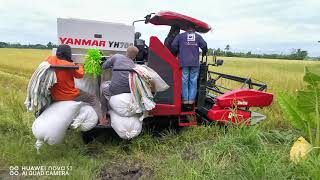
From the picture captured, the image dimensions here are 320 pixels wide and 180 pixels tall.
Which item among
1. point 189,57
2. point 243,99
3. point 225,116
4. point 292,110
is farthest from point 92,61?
point 292,110

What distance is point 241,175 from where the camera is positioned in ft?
14.3

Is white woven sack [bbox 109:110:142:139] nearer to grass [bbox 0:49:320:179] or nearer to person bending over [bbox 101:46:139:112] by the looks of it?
grass [bbox 0:49:320:179]

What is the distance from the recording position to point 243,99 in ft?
22.7

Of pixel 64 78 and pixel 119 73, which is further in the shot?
pixel 119 73

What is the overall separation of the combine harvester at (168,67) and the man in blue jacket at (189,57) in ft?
0.37

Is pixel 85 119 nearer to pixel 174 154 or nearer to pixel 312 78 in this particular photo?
pixel 174 154

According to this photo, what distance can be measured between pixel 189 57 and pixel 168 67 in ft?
1.31

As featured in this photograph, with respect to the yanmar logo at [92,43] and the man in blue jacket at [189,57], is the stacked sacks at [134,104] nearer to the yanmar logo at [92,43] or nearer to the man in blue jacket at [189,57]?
the man in blue jacket at [189,57]

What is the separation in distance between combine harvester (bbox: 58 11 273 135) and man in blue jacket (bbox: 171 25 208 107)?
0.37 feet

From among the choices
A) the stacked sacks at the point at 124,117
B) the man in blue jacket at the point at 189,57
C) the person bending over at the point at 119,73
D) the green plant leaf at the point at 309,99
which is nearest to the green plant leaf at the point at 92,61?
the person bending over at the point at 119,73

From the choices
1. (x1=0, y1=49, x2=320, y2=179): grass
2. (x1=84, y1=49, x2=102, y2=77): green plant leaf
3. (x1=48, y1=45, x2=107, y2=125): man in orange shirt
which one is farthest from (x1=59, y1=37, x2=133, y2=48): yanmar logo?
(x1=0, y1=49, x2=320, y2=179): grass

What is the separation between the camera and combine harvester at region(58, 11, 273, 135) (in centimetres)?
668

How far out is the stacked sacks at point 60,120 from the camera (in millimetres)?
5809

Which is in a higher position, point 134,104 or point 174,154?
point 134,104
